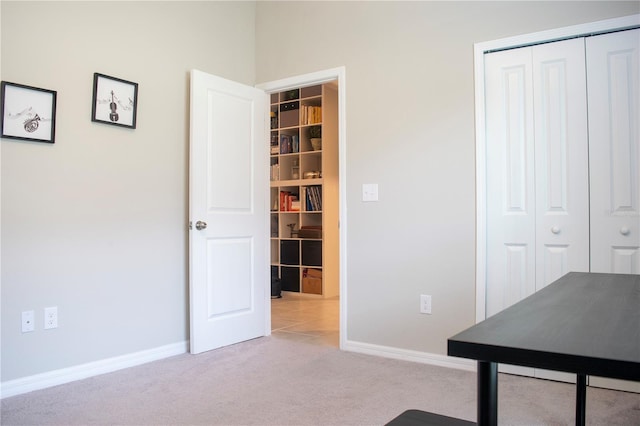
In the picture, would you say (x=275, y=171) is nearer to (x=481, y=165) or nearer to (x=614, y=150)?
(x=481, y=165)

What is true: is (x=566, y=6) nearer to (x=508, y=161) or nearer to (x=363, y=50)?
(x=508, y=161)

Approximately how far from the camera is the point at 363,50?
336cm

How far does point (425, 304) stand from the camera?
3072mm

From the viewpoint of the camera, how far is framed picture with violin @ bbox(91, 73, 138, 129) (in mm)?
2859

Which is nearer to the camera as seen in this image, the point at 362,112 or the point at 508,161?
the point at 508,161

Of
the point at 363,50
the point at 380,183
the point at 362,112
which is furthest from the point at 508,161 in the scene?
the point at 363,50

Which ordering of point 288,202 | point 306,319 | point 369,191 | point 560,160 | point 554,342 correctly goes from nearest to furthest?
1. point 554,342
2. point 560,160
3. point 369,191
4. point 306,319
5. point 288,202

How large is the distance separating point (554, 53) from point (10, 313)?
325 centimetres

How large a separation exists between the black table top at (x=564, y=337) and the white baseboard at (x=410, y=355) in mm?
1950

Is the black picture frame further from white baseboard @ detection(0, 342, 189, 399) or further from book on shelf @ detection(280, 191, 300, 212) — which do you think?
book on shelf @ detection(280, 191, 300, 212)

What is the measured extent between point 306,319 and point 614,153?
113 inches

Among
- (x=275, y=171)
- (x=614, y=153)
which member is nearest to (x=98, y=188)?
(x=614, y=153)

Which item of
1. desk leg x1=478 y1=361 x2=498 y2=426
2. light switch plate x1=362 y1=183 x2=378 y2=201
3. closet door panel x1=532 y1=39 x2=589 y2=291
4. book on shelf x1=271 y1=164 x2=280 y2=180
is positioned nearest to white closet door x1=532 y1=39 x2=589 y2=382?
closet door panel x1=532 y1=39 x2=589 y2=291

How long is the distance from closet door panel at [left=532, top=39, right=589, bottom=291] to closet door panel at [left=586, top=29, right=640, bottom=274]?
5 centimetres
